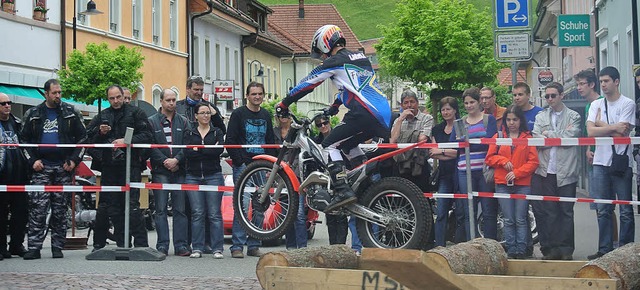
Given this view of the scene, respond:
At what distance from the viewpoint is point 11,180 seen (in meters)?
13.1

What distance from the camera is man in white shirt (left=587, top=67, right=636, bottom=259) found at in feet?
39.3

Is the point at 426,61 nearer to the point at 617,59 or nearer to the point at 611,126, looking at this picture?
the point at 617,59

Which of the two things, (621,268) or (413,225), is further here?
(413,225)

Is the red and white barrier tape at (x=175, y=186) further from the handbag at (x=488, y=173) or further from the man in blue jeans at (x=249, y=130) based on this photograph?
the handbag at (x=488, y=173)

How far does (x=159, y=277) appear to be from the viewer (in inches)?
433

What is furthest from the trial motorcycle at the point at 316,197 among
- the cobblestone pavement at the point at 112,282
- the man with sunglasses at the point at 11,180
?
the man with sunglasses at the point at 11,180

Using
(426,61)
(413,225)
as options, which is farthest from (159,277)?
(426,61)

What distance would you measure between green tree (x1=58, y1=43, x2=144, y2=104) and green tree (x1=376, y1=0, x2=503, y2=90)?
2492 centimetres

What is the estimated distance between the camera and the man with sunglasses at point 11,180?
13062 mm

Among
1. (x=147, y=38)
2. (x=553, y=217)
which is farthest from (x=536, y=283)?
(x=147, y=38)

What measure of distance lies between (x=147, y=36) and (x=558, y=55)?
21.3 meters

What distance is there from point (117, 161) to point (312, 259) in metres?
5.11

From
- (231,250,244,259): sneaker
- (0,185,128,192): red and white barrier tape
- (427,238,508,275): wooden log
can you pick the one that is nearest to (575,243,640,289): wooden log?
(427,238,508,275): wooden log

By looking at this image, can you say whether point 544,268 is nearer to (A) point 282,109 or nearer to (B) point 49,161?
(A) point 282,109
